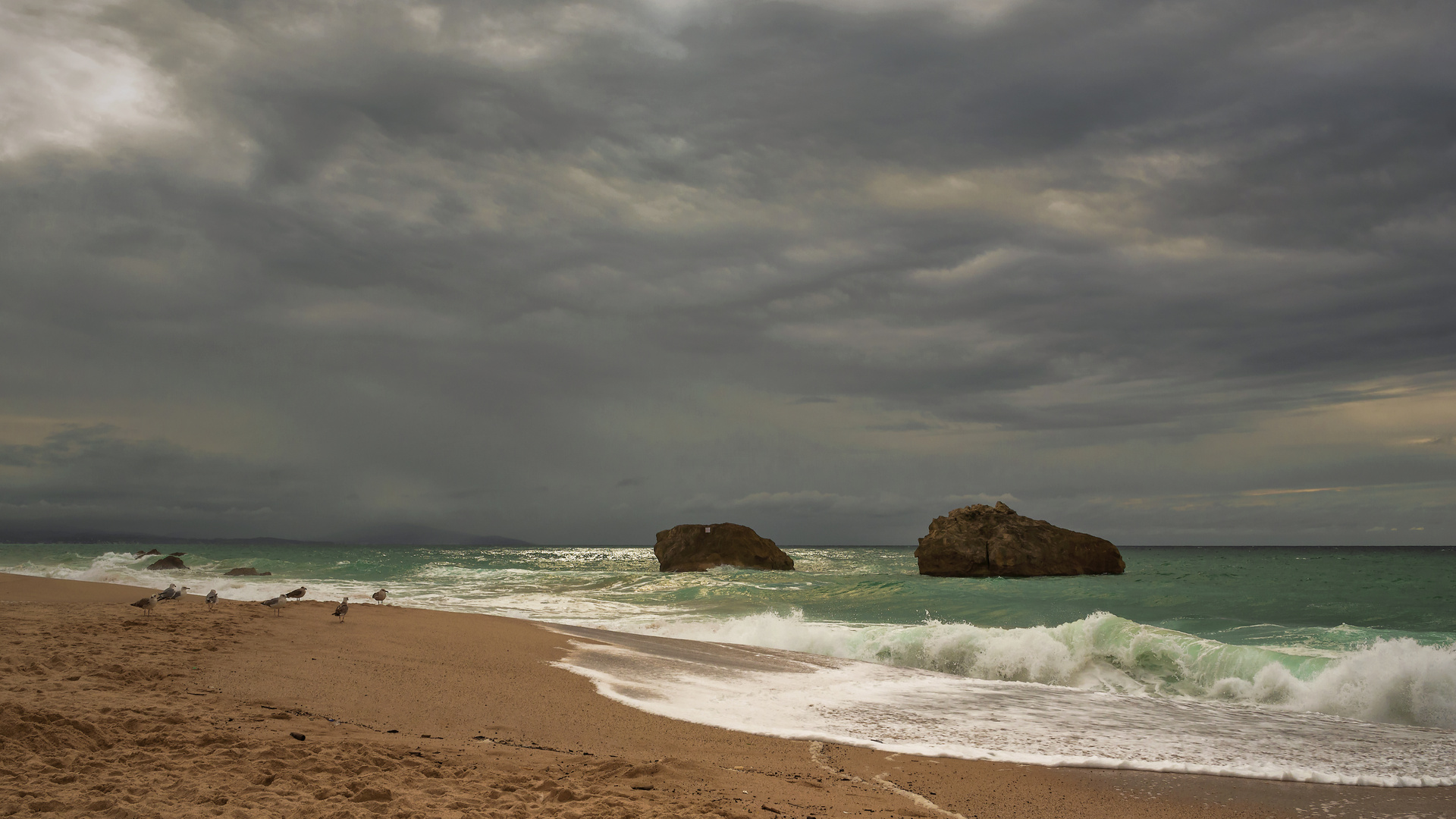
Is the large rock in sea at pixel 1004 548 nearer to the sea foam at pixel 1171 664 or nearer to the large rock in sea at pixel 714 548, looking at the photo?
the large rock in sea at pixel 714 548

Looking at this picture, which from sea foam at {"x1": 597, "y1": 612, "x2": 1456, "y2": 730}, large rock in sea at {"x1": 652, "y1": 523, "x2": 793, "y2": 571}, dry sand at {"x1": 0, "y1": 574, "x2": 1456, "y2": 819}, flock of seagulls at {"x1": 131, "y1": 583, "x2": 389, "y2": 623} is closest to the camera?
dry sand at {"x1": 0, "y1": 574, "x2": 1456, "y2": 819}

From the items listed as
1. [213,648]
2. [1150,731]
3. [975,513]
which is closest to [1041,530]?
[975,513]

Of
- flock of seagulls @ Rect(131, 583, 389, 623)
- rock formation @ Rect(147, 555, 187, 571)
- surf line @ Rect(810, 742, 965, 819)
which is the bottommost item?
rock formation @ Rect(147, 555, 187, 571)

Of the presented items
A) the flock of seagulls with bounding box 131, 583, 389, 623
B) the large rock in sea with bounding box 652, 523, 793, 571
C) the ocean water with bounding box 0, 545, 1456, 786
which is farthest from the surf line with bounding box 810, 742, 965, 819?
the large rock in sea with bounding box 652, 523, 793, 571

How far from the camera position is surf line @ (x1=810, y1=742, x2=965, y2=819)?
189 inches

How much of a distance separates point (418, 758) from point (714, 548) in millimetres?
36802

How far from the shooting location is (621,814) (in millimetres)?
3904

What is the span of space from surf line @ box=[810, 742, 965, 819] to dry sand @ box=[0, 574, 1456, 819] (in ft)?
0.08

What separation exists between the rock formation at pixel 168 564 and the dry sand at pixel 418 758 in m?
28.3

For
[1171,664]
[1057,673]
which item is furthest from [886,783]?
[1171,664]

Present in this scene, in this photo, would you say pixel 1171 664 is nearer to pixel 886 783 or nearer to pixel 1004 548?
pixel 886 783

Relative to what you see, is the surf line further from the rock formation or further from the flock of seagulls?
the rock formation

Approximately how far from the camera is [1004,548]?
3366cm

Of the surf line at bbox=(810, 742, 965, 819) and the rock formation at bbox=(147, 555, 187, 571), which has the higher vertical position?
the surf line at bbox=(810, 742, 965, 819)
